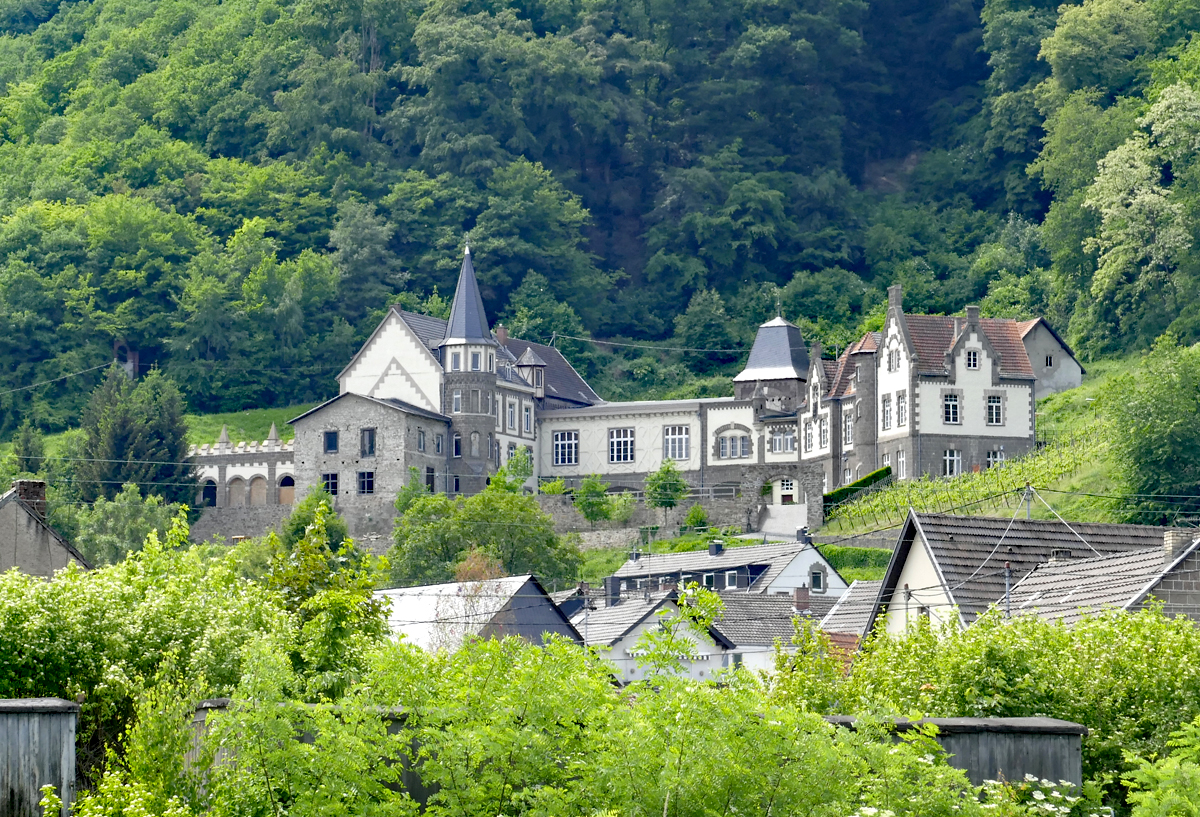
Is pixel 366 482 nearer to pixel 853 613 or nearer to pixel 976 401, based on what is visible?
pixel 976 401

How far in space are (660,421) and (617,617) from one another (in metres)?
41.6

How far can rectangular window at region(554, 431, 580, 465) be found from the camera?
10462 centimetres

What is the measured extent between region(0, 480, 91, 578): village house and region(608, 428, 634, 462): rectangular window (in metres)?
63.8

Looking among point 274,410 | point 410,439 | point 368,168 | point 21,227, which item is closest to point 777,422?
point 410,439

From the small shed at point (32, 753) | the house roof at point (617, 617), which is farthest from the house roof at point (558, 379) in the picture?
the small shed at point (32, 753)

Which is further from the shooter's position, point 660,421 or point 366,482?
point 660,421

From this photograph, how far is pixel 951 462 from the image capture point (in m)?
87.4

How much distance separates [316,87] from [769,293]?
3153cm

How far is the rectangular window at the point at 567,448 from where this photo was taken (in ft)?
343

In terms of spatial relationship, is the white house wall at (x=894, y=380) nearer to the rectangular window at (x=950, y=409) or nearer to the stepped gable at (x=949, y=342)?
the stepped gable at (x=949, y=342)

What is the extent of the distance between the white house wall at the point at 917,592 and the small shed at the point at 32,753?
1861 cm

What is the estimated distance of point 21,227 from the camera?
131m

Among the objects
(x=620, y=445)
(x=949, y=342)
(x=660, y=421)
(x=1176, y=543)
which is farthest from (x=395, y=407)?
(x=1176, y=543)

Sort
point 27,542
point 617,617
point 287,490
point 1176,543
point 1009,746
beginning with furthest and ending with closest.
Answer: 1. point 287,490
2. point 617,617
3. point 27,542
4. point 1176,543
5. point 1009,746
